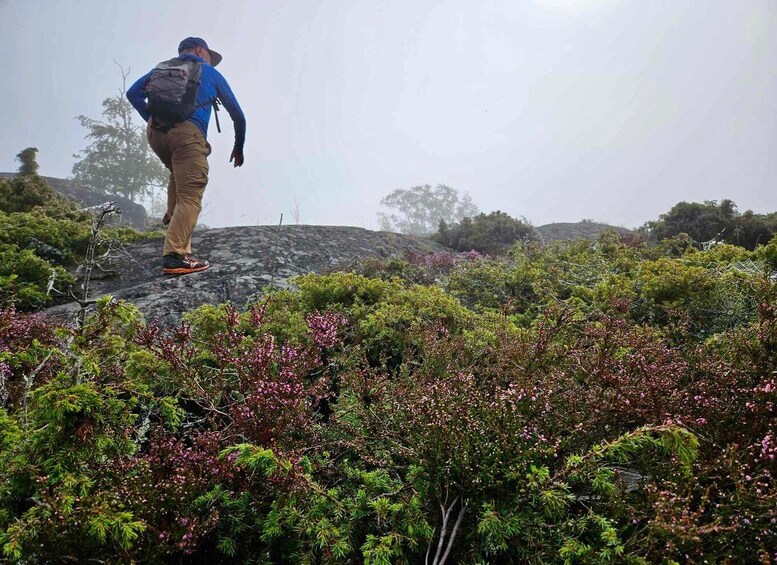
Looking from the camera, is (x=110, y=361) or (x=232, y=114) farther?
(x=232, y=114)

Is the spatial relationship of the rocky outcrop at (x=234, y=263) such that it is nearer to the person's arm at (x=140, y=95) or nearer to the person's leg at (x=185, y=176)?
the person's leg at (x=185, y=176)

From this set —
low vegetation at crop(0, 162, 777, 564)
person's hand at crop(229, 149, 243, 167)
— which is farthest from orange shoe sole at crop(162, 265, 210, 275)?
low vegetation at crop(0, 162, 777, 564)

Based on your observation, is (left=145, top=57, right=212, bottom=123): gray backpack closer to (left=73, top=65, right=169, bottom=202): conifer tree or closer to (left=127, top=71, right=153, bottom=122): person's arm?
(left=127, top=71, right=153, bottom=122): person's arm

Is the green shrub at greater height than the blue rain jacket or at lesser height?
greater

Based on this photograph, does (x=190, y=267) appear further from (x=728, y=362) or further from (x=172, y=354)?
(x=728, y=362)

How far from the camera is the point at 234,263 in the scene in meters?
6.32

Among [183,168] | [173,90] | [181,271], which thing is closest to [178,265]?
[181,271]

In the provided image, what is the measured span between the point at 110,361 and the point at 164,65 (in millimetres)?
4433

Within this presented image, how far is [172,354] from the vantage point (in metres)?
1.96

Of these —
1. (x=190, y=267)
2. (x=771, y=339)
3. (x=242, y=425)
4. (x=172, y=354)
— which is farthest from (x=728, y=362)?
(x=190, y=267)

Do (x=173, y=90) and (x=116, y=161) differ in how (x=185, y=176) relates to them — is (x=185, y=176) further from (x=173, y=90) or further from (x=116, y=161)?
(x=116, y=161)

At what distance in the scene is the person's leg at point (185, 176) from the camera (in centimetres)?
537

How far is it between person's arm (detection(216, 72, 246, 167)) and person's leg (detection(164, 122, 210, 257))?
51 cm

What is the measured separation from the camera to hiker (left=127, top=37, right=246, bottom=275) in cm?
505
